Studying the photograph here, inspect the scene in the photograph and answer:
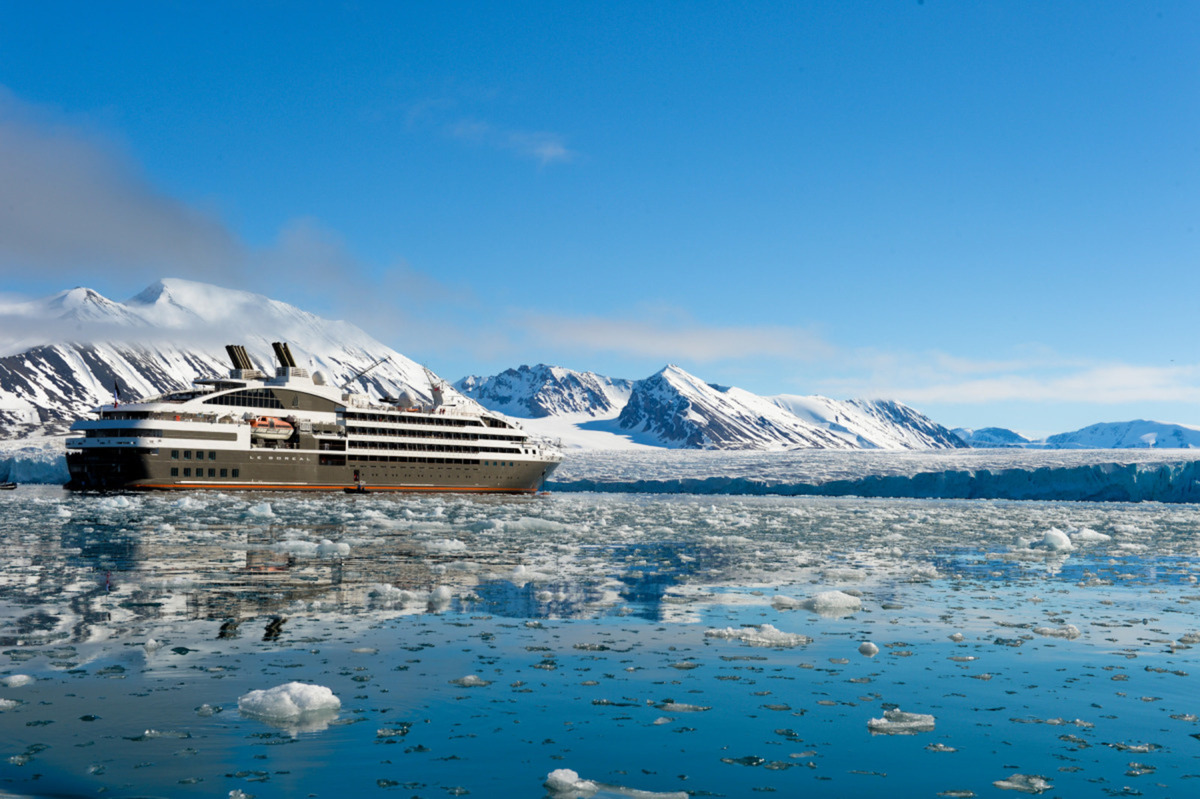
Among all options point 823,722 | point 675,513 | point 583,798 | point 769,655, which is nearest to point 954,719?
point 823,722

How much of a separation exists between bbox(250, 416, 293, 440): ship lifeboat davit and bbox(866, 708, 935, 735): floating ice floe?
78586mm

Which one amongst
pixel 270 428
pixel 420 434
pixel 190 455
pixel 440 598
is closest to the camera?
pixel 440 598

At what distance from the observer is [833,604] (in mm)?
16781

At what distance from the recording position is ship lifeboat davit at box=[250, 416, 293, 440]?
3184 inches

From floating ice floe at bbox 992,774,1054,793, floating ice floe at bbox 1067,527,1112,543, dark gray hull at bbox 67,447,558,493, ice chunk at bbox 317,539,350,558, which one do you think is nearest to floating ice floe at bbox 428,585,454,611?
ice chunk at bbox 317,539,350,558

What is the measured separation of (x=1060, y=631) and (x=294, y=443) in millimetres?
77584

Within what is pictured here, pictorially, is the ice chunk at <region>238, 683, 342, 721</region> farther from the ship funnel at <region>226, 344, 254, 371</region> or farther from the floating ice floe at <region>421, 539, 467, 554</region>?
the ship funnel at <region>226, 344, 254, 371</region>

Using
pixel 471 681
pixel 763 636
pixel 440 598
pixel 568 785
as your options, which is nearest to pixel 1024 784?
pixel 568 785

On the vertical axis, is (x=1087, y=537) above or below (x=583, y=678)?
below

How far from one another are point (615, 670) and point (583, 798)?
4490 mm

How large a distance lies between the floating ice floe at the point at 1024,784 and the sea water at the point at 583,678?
0.11 ft

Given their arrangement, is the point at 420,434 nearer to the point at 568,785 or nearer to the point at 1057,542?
the point at 1057,542

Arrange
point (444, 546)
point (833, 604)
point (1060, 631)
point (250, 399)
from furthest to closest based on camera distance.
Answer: point (250, 399), point (444, 546), point (833, 604), point (1060, 631)

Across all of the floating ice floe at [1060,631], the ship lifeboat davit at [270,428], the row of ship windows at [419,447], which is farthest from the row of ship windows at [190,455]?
the floating ice floe at [1060,631]
